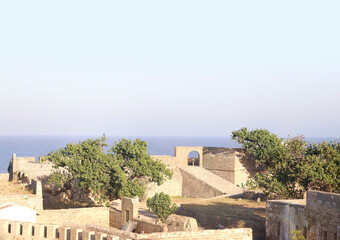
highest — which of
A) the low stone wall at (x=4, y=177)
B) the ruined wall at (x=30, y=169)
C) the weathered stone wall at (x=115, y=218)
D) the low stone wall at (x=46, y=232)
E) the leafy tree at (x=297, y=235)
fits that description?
the ruined wall at (x=30, y=169)

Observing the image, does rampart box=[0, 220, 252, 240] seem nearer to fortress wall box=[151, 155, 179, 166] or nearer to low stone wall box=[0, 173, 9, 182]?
low stone wall box=[0, 173, 9, 182]

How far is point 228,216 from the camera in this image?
3650cm

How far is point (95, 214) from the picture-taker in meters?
35.4

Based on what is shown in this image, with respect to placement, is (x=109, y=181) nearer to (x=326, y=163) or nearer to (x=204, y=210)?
(x=204, y=210)

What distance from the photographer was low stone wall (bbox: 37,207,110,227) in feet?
108

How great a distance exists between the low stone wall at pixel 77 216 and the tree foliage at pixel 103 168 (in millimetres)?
1709

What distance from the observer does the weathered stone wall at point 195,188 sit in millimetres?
47719

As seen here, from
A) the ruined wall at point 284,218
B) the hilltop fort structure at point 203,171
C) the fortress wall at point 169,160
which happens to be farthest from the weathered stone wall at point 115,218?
the fortress wall at point 169,160

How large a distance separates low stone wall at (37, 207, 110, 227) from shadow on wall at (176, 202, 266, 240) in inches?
259

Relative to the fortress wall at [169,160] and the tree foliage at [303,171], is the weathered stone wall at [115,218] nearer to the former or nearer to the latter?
the tree foliage at [303,171]

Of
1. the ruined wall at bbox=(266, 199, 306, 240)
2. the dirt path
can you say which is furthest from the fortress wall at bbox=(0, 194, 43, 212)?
the ruined wall at bbox=(266, 199, 306, 240)

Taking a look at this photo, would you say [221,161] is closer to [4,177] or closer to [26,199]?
[4,177]

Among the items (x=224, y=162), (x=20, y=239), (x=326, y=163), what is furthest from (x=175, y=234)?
(x=224, y=162)

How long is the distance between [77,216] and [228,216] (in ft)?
36.1
